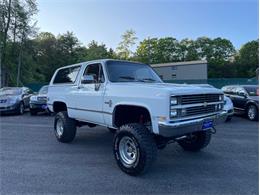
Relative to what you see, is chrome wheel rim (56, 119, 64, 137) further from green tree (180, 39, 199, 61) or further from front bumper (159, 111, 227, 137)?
green tree (180, 39, 199, 61)

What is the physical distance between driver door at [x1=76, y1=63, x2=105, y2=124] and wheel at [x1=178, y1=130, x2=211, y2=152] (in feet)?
7.14

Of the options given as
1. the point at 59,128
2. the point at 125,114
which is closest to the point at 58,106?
the point at 59,128

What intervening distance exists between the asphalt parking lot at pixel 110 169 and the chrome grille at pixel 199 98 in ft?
4.30

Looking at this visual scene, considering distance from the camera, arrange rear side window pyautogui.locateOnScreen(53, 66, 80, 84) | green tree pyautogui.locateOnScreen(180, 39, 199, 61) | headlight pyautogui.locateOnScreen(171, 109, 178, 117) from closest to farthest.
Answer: headlight pyautogui.locateOnScreen(171, 109, 178, 117)
rear side window pyautogui.locateOnScreen(53, 66, 80, 84)
green tree pyautogui.locateOnScreen(180, 39, 199, 61)

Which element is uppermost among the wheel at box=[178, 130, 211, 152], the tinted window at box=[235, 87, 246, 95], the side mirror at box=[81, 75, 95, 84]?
the side mirror at box=[81, 75, 95, 84]

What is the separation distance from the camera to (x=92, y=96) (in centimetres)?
570

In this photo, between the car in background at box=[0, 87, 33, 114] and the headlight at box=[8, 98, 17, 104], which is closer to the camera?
the car in background at box=[0, 87, 33, 114]

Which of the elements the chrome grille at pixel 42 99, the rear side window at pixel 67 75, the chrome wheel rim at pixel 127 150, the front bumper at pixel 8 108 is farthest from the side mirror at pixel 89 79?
the front bumper at pixel 8 108

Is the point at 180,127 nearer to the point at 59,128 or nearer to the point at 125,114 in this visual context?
the point at 125,114

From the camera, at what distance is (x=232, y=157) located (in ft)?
18.7

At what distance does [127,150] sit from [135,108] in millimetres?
825

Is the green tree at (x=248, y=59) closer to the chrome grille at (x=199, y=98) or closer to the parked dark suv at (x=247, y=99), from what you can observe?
the parked dark suv at (x=247, y=99)

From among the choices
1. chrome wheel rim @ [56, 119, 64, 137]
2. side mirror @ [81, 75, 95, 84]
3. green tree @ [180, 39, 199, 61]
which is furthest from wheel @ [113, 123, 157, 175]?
green tree @ [180, 39, 199, 61]

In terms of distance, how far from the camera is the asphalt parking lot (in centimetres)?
407
